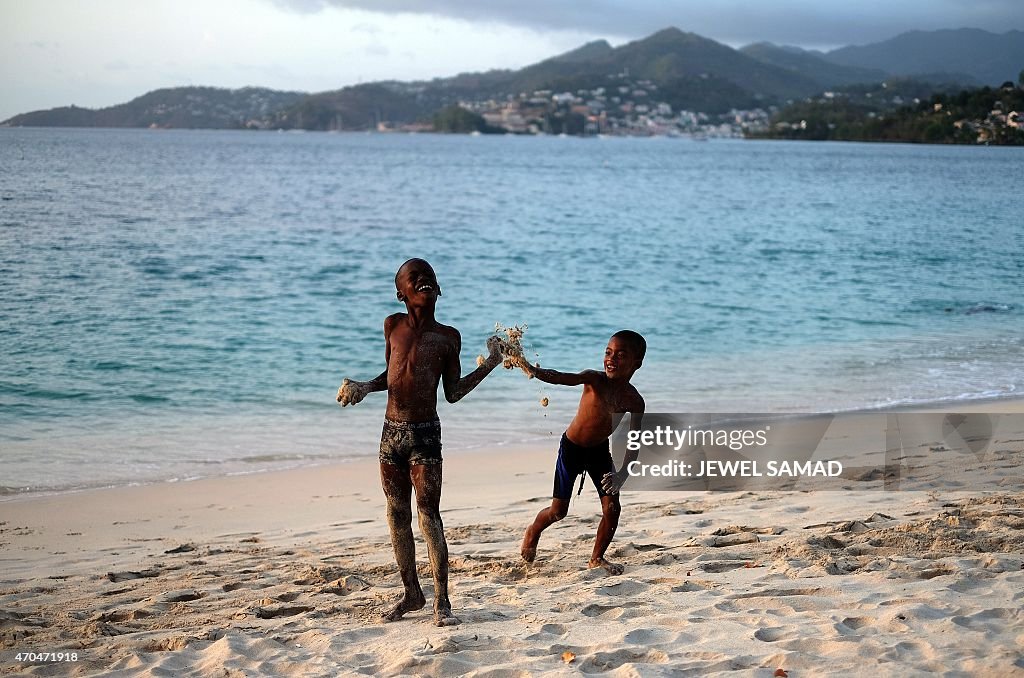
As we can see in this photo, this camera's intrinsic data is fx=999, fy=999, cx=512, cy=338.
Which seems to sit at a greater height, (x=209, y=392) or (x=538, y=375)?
(x=538, y=375)

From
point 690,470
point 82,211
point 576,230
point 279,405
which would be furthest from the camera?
point 576,230

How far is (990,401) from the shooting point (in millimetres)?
11820

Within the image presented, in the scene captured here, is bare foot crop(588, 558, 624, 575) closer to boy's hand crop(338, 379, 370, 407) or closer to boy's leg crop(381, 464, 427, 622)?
boy's leg crop(381, 464, 427, 622)

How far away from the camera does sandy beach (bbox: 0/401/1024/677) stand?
413 centimetres

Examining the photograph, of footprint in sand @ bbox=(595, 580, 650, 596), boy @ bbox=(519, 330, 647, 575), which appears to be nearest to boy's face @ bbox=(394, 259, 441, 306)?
boy @ bbox=(519, 330, 647, 575)

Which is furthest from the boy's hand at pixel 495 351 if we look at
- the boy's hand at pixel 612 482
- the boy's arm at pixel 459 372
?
the boy's hand at pixel 612 482

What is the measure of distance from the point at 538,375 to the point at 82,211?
32.8 meters

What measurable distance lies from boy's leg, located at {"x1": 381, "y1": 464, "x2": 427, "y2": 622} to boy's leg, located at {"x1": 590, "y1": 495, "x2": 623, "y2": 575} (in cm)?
110

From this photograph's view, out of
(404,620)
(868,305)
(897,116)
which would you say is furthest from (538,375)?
(897,116)

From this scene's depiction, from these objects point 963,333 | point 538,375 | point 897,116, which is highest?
point 897,116

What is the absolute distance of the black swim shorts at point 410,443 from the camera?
4562 millimetres

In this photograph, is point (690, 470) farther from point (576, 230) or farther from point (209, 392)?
point (576, 230)

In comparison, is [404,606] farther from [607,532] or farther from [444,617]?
[607,532]

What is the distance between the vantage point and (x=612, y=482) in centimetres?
539
